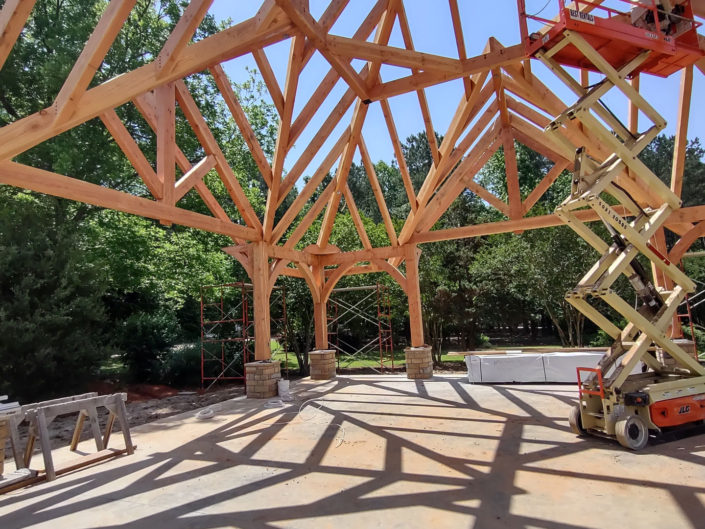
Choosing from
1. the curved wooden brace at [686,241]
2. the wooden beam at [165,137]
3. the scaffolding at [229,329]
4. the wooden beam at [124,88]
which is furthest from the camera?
the scaffolding at [229,329]

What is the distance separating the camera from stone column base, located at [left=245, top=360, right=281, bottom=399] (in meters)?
9.56

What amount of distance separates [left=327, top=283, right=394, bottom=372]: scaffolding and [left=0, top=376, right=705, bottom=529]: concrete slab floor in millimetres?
9180

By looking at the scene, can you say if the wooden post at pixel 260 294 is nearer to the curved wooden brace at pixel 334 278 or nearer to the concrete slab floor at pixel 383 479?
the concrete slab floor at pixel 383 479

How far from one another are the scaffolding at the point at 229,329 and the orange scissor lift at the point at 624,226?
10.1m

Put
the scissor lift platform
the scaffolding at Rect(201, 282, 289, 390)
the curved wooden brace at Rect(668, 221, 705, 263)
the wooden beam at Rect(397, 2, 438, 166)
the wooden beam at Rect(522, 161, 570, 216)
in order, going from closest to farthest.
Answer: the scissor lift platform
the wooden beam at Rect(397, 2, 438, 166)
the curved wooden brace at Rect(668, 221, 705, 263)
the wooden beam at Rect(522, 161, 570, 216)
the scaffolding at Rect(201, 282, 289, 390)

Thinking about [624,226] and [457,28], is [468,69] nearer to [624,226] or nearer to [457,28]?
[457,28]

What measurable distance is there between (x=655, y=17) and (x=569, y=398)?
630cm

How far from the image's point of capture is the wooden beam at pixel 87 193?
16.5 feet

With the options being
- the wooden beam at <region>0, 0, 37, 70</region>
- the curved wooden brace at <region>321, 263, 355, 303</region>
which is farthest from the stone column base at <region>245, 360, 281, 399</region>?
Result: the wooden beam at <region>0, 0, 37, 70</region>

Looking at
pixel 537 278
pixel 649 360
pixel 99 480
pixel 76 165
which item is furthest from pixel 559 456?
pixel 76 165

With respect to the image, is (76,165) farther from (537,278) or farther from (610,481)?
(537,278)

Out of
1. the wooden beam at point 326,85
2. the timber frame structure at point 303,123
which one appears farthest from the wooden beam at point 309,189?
the wooden beam at point 326,85

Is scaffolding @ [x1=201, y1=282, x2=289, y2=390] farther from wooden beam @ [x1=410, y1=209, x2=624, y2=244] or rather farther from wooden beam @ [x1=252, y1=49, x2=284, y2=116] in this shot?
wooden beam @ [x1=252, y1=49, x2=284, y2=116]

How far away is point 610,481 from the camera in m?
4.05
